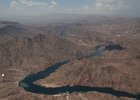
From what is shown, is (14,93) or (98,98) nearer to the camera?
(98,98)

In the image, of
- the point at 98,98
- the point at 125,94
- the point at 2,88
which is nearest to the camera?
the point at 98,98

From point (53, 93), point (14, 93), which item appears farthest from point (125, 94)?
point (14, 93)

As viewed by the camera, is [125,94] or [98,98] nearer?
[98,98]

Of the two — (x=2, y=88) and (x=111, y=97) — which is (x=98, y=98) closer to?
(x=111, y=97)

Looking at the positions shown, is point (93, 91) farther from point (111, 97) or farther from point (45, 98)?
point (45, 98)

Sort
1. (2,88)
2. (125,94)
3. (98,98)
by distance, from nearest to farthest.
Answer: (98,98) → (125,94) → (2,88)

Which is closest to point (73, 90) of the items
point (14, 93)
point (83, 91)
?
point (83, 91)

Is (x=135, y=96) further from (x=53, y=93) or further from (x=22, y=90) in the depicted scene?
(x=22, y=90)

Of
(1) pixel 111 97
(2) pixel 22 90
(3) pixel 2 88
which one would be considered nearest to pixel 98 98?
(1) pixel 111 97
